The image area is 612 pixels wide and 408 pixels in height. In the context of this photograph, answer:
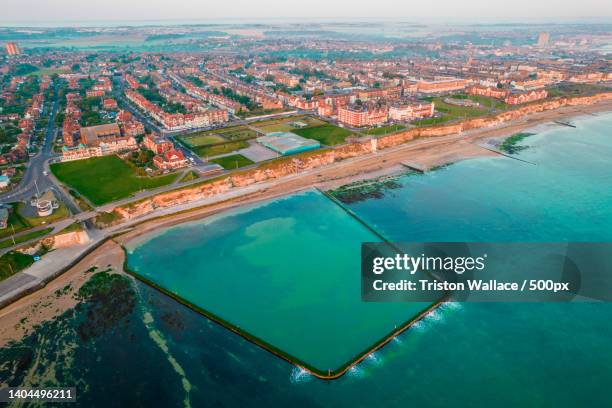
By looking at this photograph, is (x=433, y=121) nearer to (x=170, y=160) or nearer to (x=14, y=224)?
(x=170, y=160)

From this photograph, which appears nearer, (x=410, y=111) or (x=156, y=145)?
(x=156, y=145)

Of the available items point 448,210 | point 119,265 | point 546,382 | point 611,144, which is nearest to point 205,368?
point 119,265

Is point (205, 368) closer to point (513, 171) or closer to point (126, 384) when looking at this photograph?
point (126, 384)

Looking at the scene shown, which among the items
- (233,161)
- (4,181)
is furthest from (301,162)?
(4,181)

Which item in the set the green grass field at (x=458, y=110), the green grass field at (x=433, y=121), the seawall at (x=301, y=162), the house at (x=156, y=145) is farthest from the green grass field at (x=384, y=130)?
the house at (x=156, y=145)

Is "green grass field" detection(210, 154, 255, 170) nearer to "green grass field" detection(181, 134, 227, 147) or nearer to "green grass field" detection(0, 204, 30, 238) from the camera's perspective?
"green grass field" detection(181, 134, 227, 147)
